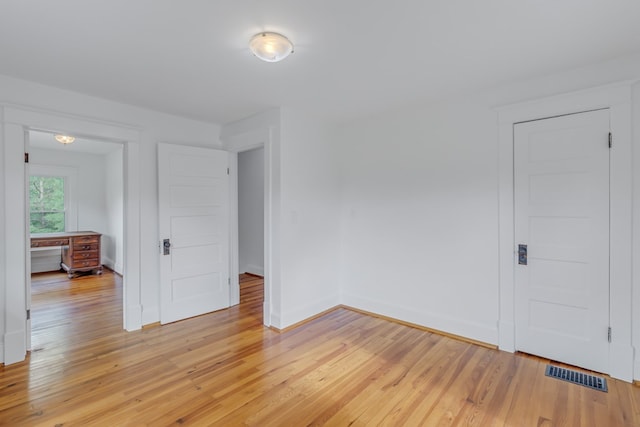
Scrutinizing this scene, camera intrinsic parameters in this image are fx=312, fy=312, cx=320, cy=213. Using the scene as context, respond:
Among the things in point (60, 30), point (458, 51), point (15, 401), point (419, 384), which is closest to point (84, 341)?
point (15, 401)

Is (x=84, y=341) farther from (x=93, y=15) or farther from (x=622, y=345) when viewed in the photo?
(x=622, y=345)

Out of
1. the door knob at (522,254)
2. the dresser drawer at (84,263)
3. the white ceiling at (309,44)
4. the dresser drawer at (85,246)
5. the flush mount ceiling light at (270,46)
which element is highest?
the white ceiling at (309,44)

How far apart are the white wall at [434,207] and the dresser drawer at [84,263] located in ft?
16.2

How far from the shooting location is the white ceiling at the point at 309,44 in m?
1.73

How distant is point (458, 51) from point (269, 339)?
9.83ft

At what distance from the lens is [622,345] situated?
2.35m

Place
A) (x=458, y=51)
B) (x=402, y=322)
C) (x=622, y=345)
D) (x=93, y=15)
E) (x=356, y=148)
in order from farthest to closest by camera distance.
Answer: (x=356, y=148) < (x=402, y=322) < (x=622, y=345) < (x=458, y=51) < (x=93, y=15)

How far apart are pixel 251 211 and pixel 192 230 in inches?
96.2

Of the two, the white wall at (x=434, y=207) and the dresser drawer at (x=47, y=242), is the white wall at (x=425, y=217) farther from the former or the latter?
the dresser drawer at (x=47, y=242)

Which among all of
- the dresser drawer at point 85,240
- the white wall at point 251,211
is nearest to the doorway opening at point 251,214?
the white wall at point 251,211

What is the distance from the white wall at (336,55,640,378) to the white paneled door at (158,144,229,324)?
1590 millimetres

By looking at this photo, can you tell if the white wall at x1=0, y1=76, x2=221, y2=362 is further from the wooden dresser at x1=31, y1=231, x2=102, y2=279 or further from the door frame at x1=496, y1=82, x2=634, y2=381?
the door frame at x1=496, y1=82, x2=634, y2=381

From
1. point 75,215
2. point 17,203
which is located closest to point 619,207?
point 17,203

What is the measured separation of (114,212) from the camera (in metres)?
6.48
